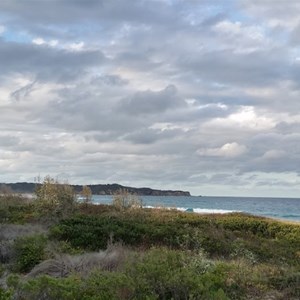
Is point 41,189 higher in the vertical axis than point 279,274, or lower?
higher

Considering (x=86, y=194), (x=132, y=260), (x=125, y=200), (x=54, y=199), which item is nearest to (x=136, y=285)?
(x=132, y=260)

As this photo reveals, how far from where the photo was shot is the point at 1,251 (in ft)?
47.1

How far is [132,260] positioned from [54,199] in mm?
20226

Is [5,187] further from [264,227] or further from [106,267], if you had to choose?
[106,267]

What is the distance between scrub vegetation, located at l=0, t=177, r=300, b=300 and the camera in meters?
7.25

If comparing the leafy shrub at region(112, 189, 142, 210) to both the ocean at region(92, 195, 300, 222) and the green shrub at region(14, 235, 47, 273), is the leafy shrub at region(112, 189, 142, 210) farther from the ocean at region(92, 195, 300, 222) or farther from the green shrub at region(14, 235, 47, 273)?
the green shrub at region(14, 235, 47, 273)

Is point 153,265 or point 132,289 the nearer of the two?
point 132,289

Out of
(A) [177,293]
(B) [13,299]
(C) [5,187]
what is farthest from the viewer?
(C) [5,187]

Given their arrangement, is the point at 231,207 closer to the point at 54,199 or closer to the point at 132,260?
the point at 54,199

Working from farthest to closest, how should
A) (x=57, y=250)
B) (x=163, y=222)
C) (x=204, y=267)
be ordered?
1. (x=163, y=222)
2. (x=57, y=250)
3. (x=204, y=267)

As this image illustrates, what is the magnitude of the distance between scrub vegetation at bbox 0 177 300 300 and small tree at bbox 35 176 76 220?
55 millimetres

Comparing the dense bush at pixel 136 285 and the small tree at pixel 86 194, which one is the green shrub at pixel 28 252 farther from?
the small tree at pixel 86 194

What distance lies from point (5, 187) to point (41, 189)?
10.9 metres

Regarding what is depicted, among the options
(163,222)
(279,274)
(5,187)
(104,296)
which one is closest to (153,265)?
(104,296)
